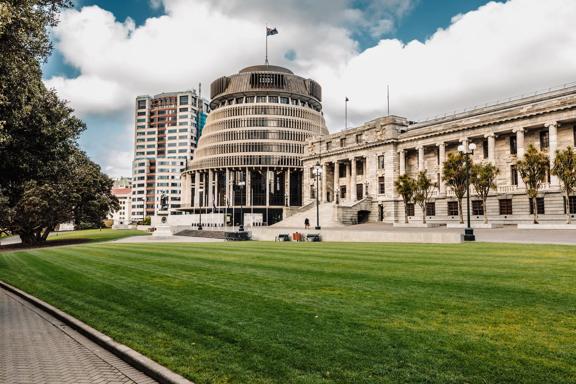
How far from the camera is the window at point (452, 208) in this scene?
64.6 metres

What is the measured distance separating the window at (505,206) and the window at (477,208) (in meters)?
2.68

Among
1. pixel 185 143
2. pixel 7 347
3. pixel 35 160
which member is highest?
pixel 185 143

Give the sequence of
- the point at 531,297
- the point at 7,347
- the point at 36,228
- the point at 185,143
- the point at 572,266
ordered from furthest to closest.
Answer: the point at 185,143
the point at 36,228
the point at 572,266
the point at 531,297
the point at 7,347

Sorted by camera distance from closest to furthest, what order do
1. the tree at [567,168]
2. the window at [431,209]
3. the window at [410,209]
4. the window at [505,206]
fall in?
the tree at [567,168] < the window at [505,206] < the window at [431,209] < the window at [410,209]

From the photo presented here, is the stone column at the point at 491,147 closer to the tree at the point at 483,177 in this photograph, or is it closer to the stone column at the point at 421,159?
the tree at the point at 483,177

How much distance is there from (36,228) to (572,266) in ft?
208

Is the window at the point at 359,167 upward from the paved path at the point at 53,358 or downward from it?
upward

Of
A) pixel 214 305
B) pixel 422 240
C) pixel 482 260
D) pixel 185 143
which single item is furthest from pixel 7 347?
pixel 185 143

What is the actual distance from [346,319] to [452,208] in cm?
6124

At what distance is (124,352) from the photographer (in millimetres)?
7496

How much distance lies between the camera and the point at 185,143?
198m

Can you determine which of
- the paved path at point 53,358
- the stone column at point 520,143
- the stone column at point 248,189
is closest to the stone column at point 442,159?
the stone column at point 520,143

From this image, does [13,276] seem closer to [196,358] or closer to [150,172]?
[196,358]

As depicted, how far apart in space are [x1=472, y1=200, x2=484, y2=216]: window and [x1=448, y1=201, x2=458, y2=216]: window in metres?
2.85
